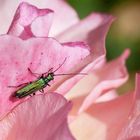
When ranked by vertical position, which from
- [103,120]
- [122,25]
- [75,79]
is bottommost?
[122,25]

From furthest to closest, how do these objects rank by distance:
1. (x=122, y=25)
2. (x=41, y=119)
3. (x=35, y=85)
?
(x=122, y=25) < (x=35, y=85) < (x=41, y=119)

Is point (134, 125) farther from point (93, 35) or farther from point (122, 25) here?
point (122, 25)

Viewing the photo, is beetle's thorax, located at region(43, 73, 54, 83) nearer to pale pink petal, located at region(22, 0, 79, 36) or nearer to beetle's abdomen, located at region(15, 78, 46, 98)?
beetle's abdomen, located at region(15, 78, 46, 98)

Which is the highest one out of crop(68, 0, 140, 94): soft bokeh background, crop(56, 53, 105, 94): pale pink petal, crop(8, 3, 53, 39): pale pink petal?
crop(8, 3, 53, 39): pale pink petal

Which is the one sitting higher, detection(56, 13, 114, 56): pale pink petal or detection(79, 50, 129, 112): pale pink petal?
detection(56, 13, 114, 56): pale pink petal

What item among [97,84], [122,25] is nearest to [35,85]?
[97,84]

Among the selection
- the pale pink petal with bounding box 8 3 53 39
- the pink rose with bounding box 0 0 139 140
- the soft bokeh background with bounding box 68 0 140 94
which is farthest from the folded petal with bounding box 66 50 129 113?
the soft bokeh background with bounding box 68 0 140 94

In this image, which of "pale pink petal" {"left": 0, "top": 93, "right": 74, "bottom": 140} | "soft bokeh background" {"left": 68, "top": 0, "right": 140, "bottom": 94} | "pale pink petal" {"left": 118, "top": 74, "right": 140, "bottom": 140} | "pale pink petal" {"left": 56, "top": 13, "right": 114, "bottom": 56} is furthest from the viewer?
"soft bokeh background" {"left": 68, "top": 0, "right": 140, "bottom": 94}
